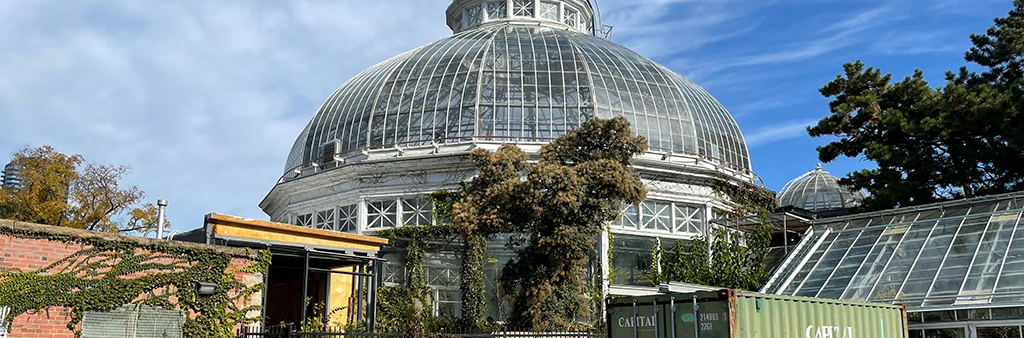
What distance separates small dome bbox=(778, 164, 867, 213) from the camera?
57.4m

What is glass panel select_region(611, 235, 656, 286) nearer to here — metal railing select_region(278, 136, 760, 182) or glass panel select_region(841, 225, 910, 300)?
metal railing select_region(278, 136, 760, 182)

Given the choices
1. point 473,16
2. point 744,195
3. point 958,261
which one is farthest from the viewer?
point 473,16

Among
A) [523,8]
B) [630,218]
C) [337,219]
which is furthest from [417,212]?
[523,8]

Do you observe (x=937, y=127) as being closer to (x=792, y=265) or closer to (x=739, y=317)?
(x=792, y=265)

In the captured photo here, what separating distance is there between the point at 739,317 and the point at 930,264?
12.1 m

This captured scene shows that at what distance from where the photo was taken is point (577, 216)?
25766 millimetres

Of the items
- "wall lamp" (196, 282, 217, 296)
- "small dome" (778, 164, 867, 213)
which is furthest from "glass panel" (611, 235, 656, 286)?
"small dome" (778, 164, 867, 213)

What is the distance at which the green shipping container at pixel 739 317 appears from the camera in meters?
14.2

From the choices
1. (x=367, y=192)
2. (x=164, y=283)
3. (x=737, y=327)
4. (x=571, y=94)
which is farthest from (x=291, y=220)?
(x=737, y=327)

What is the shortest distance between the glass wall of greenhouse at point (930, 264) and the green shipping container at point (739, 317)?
12.6ft

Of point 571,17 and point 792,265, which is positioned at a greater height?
point 571,17

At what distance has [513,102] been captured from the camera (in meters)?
36.2

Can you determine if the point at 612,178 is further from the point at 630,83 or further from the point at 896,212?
the point at 630,83

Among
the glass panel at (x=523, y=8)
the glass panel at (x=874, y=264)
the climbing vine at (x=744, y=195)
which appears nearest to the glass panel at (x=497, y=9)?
the glass panel at (x=523, y=8)
